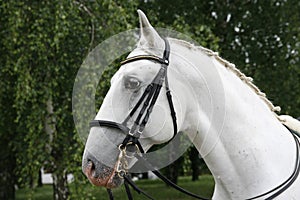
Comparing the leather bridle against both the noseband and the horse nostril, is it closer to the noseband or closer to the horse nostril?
the noseband

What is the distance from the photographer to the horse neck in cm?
219

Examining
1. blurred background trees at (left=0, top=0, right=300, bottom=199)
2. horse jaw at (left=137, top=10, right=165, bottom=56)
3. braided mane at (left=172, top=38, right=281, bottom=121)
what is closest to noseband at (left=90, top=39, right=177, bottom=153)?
horse jaw at (left=137, top=10, right=165, bottom=56)

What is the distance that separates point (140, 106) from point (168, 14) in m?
6.90

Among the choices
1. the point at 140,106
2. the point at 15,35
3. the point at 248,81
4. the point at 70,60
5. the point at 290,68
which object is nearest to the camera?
the point at 140,106

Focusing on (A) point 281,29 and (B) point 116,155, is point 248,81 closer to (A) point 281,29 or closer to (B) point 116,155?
(B) point 116,155

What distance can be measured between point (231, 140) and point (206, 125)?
135 millimetres

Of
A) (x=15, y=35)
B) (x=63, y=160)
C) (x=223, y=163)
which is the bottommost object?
(x=63, y=160)

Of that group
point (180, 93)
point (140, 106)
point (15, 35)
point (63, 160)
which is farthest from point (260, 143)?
point (63, 160)

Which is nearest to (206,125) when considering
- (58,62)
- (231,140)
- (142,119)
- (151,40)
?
(231,140)

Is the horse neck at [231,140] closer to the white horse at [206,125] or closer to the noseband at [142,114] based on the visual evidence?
the white horse at [206,125]

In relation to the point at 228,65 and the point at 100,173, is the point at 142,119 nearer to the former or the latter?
the point at 100,173

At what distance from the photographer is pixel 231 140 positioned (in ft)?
7.23

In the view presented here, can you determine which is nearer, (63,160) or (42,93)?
(42,93)

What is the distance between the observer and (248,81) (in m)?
2.38
